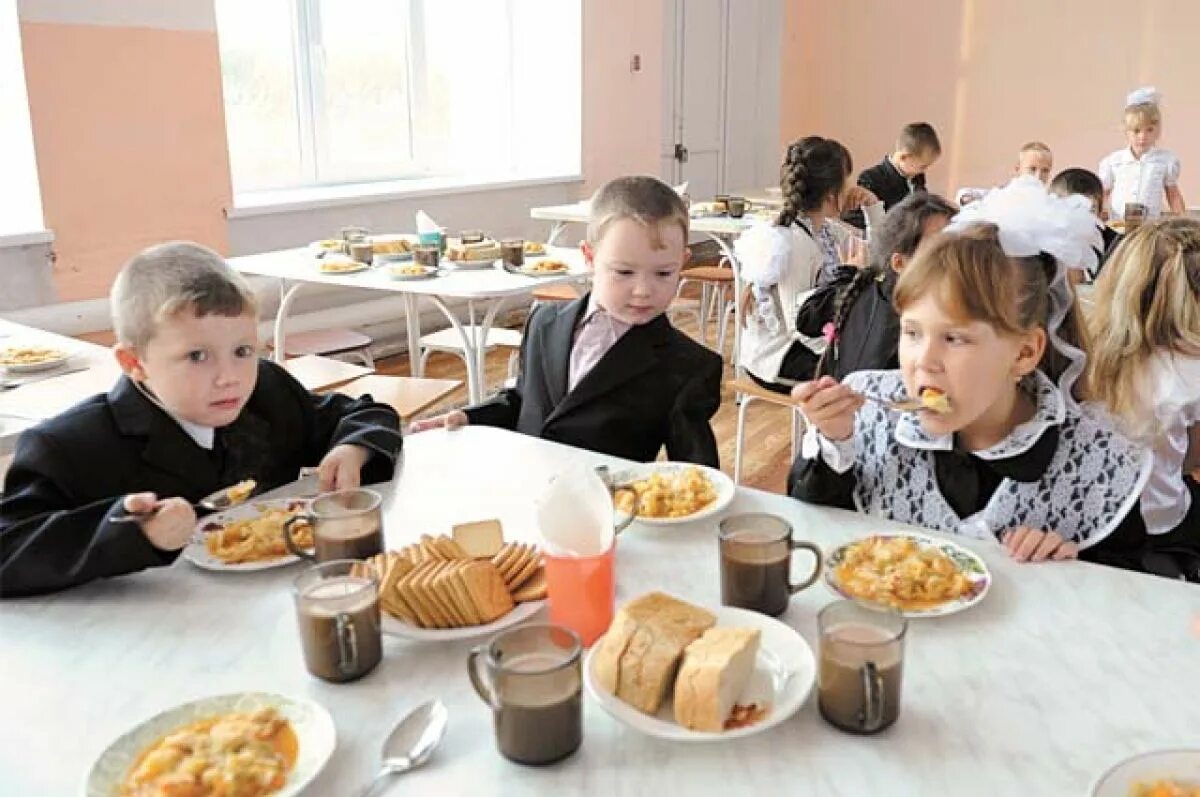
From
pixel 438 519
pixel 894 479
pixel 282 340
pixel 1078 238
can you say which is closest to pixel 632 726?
pixel 438 519

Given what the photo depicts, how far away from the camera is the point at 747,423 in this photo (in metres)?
4.64

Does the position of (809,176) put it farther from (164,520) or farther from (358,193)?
(164,520)

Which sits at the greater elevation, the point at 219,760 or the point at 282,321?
the point at 219,760

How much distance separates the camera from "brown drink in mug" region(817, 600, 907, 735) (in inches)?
37.3

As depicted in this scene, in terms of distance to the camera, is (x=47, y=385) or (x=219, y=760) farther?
(x=47, y=385)

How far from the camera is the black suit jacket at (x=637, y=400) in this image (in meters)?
2.03

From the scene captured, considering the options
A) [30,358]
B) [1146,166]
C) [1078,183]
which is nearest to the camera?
[30,358]

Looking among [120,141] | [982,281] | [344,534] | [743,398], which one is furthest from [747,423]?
[344,534]

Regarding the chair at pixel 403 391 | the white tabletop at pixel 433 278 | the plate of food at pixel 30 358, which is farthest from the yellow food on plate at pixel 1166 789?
the white tabletop at pixel 433 278

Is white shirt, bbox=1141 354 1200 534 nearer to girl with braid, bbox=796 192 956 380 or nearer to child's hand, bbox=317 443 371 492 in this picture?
girl with braid, bbox=796 192 956 380

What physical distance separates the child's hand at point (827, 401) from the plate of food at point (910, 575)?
226 millimetres

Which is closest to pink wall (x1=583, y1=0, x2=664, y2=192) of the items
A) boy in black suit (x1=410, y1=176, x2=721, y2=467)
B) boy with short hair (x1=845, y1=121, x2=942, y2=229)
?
boy with short hair (x1=845, y1=121, x2=942, y2=229)

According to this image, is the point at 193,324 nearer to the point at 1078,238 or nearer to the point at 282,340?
the point at 1078,238

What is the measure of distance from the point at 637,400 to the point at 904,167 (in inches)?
153
